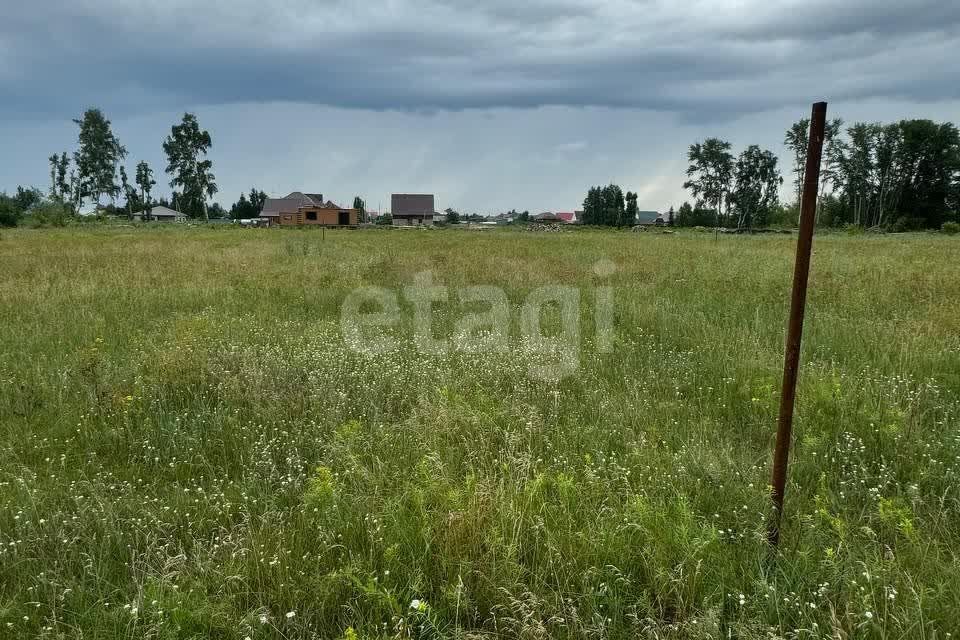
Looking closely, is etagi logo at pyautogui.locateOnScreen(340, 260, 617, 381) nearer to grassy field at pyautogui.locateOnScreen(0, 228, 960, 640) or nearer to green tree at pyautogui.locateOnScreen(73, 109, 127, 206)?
grassy field at pyautogui.locateOnScreen(0, 228, 960, 640)

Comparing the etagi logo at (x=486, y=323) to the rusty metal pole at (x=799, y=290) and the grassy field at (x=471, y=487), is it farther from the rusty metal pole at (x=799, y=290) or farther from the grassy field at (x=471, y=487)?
the rusty metal pole at (x=799, y=290)

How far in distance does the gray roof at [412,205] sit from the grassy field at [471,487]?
8596 cm

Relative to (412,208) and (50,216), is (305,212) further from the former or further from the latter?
(50,216)

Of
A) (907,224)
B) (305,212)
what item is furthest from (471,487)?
(305,212)

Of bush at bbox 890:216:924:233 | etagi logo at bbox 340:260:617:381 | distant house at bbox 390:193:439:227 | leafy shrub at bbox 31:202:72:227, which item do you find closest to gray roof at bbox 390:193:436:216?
distant house at bbox 390:193:439:227

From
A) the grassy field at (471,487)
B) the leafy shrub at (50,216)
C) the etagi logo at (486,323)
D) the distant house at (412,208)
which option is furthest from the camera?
the distant house at (412,208)

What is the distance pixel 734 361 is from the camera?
5609 millimetres

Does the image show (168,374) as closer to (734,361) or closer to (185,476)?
(185,476)

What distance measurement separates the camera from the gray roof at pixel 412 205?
9094 cm

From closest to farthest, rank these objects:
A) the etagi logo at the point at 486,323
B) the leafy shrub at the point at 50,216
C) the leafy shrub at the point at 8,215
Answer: the etagi logo at the point at 486,323 → the leafy shrub at the point at 8,215 → the leafy shrub at the point at 50,216

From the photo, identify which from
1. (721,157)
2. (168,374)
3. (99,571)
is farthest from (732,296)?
(721,157)

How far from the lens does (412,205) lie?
91625 millimetres

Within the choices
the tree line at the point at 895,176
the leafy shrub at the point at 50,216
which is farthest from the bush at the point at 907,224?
the leafy shrub at the point at 50,216

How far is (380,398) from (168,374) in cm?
222
